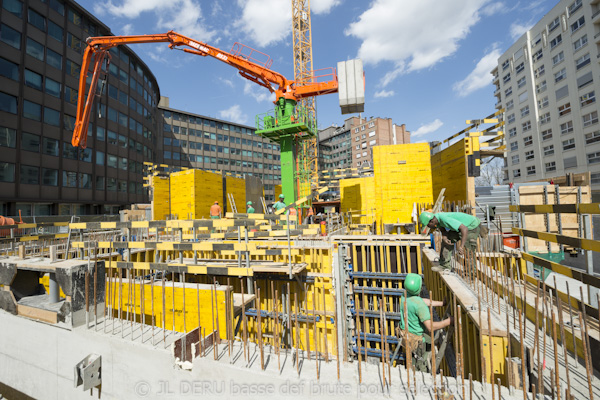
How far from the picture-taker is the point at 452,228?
18.7 ft

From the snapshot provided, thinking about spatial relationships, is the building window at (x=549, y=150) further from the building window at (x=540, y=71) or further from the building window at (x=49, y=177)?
the building window at (x=49, y=177)

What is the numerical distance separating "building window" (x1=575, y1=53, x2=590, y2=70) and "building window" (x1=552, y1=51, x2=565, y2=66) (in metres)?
2.52

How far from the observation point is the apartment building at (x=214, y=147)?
61.1m

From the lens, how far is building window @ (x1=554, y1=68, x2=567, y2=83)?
35.3 m

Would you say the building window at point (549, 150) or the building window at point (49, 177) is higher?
the building window at point (549, 150)

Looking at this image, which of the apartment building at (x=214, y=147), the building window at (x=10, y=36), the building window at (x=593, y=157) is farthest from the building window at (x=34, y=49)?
the building window at (x=593, y=157)

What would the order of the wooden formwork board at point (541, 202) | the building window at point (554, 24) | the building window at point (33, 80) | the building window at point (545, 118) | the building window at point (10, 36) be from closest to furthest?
1. the wooden formwork board at point (541, 202)
2. the building window at point (10, 36)
3. the building window at point (33, 80)
4. the building window at point (554, 24)
5. the building window at point (545, 118)

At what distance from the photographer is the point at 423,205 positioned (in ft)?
41.2

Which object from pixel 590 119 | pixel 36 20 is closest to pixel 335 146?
pixel 590 119

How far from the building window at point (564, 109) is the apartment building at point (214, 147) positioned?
47539 millimetres

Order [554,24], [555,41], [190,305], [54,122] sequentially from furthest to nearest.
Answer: [554,24], [555,41], [54,122], [190,305]

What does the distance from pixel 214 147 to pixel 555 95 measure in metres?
65.1

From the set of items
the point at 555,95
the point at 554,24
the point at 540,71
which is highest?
the point at 554,24

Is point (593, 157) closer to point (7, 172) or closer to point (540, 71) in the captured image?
point (540, 71)
